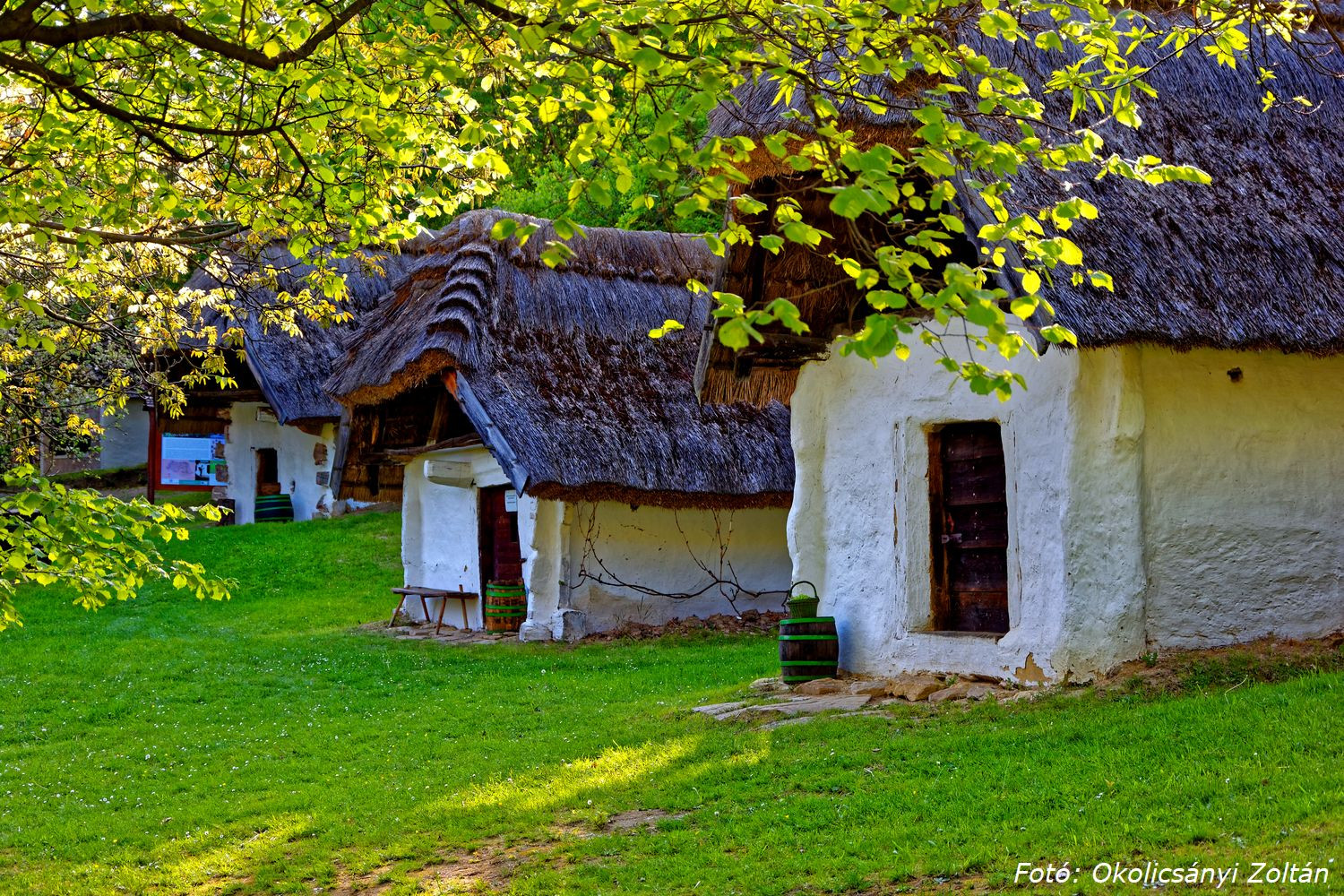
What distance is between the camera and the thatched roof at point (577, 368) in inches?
570

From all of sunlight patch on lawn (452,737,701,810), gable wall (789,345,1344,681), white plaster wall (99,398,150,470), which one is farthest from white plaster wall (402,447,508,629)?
white plaster wall (99,398,150,470)

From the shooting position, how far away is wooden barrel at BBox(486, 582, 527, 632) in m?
15.4

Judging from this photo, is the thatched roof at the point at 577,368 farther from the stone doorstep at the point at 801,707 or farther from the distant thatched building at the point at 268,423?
the distant thatched building at the point at 268,423

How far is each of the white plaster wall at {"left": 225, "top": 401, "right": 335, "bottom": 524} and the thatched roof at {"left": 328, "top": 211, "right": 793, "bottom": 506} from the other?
7.52 metres

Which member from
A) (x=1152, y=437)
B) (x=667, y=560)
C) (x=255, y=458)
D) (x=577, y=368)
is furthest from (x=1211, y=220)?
(x=255, y=458)

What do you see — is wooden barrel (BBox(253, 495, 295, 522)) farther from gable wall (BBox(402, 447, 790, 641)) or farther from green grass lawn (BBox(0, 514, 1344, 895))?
green grass lawn (BBox(0, 514, 1344, 895))

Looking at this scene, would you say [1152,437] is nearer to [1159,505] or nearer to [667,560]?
[1159,505]

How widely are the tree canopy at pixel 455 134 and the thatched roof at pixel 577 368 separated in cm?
536

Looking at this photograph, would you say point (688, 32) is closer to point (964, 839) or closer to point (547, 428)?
point (964, 839)

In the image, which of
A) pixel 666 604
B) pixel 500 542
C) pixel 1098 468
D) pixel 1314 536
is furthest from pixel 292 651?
pixel 1314 536

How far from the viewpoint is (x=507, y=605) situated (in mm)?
15445

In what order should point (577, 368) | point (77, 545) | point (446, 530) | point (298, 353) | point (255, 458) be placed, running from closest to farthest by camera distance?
point (77, 545)
point (577, 368)
point (446, 530)
point (298, 353)
point (255, 458)

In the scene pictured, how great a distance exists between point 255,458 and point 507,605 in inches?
449

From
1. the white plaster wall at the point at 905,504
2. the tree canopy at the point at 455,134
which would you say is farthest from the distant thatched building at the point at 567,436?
→ the tree canopy at the point at 455,134
